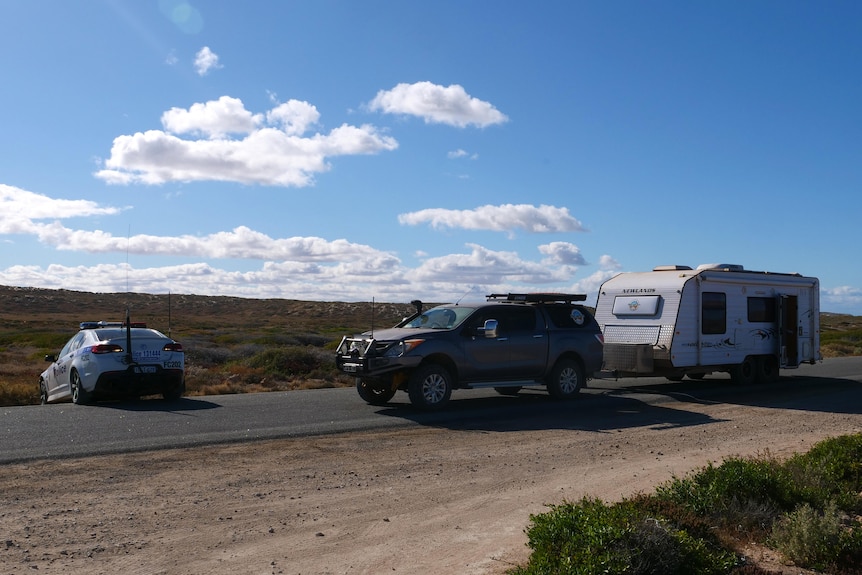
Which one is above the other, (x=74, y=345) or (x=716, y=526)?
(x=74, y=345)

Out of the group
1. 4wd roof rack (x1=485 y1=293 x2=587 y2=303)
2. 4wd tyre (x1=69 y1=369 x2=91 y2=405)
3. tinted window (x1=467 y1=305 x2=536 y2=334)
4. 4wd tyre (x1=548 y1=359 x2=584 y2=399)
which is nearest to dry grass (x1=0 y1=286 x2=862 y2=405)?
4wd tyre (x1=69 y1=369 x2=91 y2=405)

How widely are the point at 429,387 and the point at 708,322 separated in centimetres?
729

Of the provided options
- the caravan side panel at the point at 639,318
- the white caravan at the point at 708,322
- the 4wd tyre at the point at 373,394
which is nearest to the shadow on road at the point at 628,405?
the 4wd tyre at the point at 373,394

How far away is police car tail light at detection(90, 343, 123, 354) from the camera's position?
45.5ft

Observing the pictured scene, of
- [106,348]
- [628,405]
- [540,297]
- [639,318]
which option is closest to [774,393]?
[639,318]

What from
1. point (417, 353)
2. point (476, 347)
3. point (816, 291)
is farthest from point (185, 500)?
point (816, 291)

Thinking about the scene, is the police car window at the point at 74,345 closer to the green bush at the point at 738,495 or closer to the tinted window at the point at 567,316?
the tinted window at the point at 567,316

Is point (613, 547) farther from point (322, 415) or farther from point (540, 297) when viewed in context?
point (540, 297)

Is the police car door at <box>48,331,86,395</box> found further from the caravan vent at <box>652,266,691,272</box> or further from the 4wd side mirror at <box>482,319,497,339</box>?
the caravan vent at <box>652,266,691,272</box>

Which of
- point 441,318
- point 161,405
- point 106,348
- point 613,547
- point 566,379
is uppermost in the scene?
point 441,318

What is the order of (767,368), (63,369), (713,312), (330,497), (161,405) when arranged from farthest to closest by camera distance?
(767,368), (713,312), (63,369), (161,405), (330,497)

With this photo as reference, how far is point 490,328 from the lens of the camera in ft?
45.3

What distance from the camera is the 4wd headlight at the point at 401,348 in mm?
13273

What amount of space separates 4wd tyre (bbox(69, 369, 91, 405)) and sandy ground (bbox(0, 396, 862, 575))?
510 centimetres
